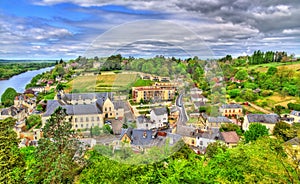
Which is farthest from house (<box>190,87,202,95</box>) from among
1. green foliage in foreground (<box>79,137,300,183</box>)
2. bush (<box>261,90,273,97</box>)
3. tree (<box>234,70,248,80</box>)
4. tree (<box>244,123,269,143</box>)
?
tree (<box>234,70,248,80</box>)

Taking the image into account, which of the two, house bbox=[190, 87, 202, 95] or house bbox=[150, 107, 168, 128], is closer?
house bbox=[150, 107, 168, 128]

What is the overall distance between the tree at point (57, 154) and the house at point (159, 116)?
2.51 m

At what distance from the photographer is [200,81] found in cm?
528

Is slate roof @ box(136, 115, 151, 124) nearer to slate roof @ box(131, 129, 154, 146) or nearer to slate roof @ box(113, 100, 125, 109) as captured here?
slate roof @ box(131, 129, 154, 146)

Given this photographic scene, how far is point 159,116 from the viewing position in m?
4.96

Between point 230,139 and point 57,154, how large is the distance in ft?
30.9

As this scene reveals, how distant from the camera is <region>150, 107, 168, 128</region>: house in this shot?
4.91 metres

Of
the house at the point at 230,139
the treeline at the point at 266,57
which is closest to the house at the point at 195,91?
the house at the point at 230,139

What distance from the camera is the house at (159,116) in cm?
491

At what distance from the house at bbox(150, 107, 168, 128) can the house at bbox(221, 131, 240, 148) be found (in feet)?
29.1

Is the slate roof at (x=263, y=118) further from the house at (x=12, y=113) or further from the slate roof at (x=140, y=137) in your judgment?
the house at (x=12, y=113)

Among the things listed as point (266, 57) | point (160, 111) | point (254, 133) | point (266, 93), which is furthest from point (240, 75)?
point (160, 111)

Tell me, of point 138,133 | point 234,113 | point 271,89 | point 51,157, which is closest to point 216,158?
point 138,133

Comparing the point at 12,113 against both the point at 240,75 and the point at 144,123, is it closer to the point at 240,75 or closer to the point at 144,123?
the point at 144,123
